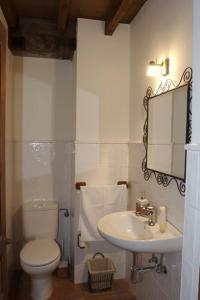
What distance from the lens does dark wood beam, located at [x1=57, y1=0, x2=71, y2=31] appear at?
6.58ft

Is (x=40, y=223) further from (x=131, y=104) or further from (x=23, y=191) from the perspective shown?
(x=131, y=104)

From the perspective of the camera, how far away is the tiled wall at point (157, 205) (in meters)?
1.63

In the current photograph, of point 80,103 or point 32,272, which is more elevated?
point 80,103

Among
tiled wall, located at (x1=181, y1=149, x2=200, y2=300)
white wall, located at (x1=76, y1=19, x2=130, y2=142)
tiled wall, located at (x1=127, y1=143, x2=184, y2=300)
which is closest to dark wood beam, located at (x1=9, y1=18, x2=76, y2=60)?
white wall, located at (x1=76, y1=19, x2=130, y2=142)

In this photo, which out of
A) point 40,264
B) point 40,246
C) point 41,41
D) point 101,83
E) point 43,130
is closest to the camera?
point 40,264

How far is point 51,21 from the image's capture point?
8.70 feet

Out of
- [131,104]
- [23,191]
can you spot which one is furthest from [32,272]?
[131,104]

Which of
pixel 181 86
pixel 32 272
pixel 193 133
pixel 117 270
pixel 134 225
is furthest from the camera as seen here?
pixel 117 270

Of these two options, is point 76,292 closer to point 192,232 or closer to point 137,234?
point 137,234

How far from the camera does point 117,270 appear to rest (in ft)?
8.47

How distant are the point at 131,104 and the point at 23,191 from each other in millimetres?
1504

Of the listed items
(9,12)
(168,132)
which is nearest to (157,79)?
(168,132)

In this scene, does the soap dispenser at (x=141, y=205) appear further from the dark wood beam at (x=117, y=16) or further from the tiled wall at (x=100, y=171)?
the dark wood beam at (x=117, y=16)

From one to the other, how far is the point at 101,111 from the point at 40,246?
4.74ft
